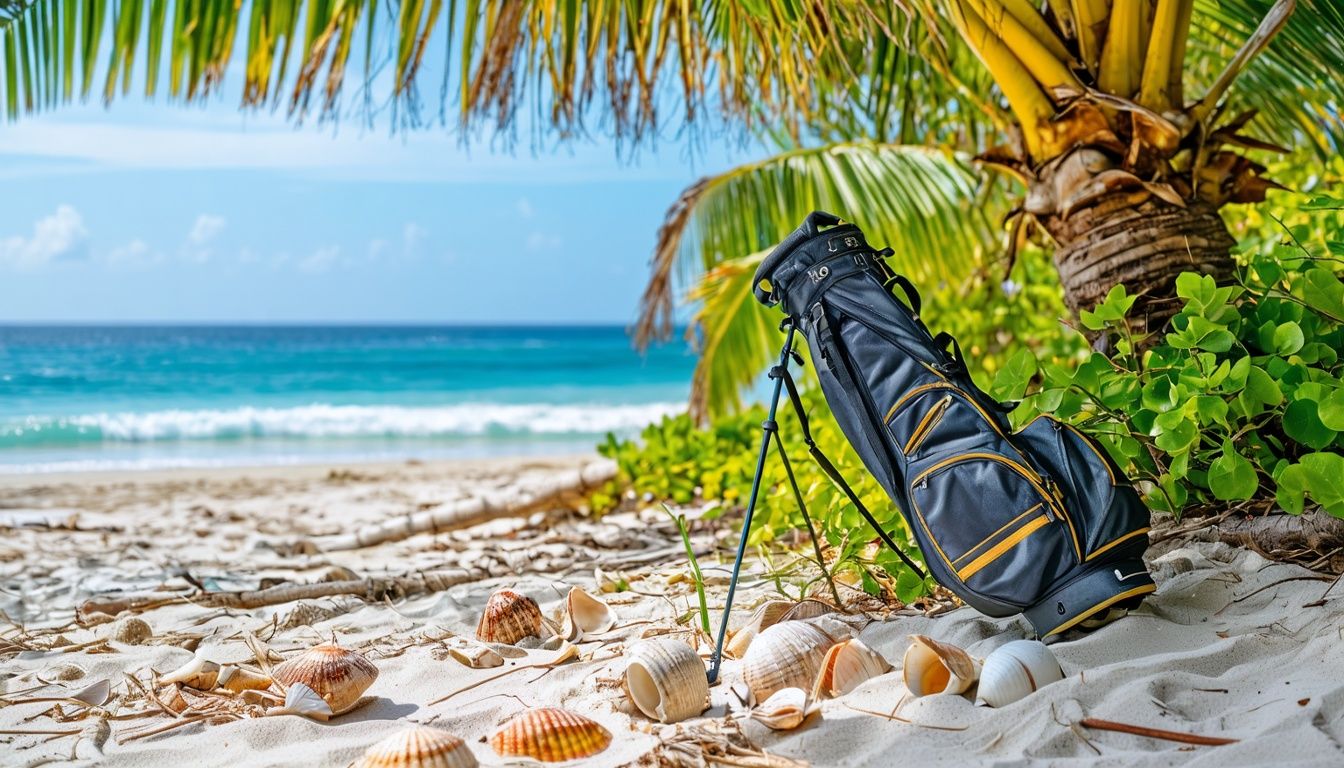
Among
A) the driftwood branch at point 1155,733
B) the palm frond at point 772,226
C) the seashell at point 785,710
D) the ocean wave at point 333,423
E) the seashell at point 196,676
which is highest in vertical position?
the palm frond at point 772,226

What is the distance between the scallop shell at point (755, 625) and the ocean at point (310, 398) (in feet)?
11.9

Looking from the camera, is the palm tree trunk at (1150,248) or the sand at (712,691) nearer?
the sand at (712,691)

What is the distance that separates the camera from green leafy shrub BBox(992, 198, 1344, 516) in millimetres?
1816

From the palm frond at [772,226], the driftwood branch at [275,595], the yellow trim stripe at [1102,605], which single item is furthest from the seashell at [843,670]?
the palm frond at [772,226]

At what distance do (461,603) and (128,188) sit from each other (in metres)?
59.6

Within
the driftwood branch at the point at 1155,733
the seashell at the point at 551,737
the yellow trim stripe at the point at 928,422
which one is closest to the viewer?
the driftwood branch at the point at 1155,733

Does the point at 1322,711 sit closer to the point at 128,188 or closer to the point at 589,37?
the point at 589,37

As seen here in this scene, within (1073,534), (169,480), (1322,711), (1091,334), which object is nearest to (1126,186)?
(1091,334)

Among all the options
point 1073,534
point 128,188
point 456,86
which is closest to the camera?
point 1073,534

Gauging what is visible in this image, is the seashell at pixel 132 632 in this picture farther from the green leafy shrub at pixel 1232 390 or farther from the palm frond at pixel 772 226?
the palm frond at pixel 772 226

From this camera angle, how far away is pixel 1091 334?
2578mm

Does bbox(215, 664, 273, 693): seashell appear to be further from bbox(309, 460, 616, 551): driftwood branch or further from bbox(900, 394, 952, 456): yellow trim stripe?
bbox(309, 460, 616, 551): driftwood branch

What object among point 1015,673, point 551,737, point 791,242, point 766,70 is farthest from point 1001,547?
point 766,70

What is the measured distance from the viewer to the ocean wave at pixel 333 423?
48.8 feet
